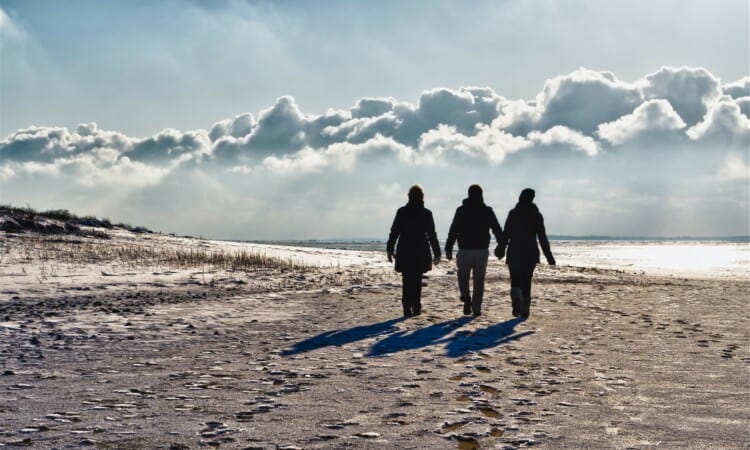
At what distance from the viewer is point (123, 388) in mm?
6133

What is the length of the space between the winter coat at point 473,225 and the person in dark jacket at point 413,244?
1.63ft

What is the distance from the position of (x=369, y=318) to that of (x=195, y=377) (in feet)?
16.5

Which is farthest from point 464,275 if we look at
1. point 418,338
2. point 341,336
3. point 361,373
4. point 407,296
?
point 361,373

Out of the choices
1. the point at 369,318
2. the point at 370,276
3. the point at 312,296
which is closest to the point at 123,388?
the point at 369,318

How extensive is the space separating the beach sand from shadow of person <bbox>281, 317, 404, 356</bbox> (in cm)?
3

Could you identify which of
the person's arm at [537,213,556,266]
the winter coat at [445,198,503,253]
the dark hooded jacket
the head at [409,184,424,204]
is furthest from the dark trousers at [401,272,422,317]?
the person's arm at [537,213,556,266]

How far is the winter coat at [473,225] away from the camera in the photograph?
39.5 feet

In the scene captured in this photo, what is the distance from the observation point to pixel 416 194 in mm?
12062

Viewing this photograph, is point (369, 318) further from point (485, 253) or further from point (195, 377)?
point (195, 377)

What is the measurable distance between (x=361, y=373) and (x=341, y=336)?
8.07 ft

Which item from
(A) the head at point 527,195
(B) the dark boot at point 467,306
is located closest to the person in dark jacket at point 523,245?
(A) the head at point 527,195

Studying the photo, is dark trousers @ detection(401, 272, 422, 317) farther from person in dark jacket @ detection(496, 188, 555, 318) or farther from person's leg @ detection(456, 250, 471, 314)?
person in dark jacket @ detection(496, 188, 555, 318)

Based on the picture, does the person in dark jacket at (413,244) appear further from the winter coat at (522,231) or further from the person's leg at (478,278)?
the winter coat at (522,231)

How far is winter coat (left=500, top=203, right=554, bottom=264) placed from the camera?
11.9 metres
